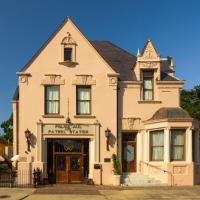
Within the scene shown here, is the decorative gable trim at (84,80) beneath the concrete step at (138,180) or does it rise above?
above

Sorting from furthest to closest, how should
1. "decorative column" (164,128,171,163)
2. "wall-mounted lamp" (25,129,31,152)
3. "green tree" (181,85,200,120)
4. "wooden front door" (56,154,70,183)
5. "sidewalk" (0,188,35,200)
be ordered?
"green tree" (181,85,200,120), "wooden front door" (56,154,70,183), "wall-mounted lamp" (25,129,31,152), "decorative column" (164,128,171,163), "sidewalk" (0,188,35,200)

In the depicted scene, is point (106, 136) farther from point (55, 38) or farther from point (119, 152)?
point (55, 38)

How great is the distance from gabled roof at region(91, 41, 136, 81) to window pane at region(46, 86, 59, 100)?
4759 mm

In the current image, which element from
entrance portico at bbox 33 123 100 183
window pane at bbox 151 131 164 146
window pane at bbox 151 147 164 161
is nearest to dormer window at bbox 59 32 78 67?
entrance portico at bbox 33 123 100 183

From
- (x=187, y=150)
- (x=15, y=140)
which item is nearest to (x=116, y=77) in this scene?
(x=187, y=150)

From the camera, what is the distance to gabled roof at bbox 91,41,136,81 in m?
32.5

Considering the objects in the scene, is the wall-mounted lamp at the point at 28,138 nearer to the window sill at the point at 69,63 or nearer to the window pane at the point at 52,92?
the window pane at the point at 52,92

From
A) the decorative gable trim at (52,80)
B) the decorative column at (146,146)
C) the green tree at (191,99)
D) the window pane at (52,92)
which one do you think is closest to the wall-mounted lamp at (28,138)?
the window pane at (52,92)

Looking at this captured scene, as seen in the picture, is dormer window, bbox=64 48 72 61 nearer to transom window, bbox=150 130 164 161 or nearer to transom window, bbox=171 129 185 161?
transom window, bbox=150 130 164 161

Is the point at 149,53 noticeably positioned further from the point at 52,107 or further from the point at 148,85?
the point at 52,107

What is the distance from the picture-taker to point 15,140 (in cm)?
3347

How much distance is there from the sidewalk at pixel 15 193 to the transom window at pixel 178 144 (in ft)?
31.9

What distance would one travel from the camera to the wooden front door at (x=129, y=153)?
31422 millimetres

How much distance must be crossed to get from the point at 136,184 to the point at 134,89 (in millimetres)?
6711
